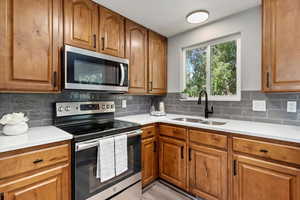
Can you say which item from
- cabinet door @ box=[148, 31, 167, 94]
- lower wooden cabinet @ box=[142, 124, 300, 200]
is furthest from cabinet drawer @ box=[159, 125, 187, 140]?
cabinet door @ box=[148, 31, 167, 94]

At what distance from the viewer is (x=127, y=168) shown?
165 cm

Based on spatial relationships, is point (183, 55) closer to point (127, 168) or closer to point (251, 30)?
point (251, 30)

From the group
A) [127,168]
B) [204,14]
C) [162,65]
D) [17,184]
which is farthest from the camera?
[162,65]

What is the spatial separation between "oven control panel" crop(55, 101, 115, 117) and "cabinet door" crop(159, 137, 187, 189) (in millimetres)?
865

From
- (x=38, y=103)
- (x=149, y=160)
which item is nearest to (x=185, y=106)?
(x=149, y=160)

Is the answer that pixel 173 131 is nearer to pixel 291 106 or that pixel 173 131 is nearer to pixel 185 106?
pixel 185 106

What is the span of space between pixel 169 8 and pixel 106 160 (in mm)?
1881

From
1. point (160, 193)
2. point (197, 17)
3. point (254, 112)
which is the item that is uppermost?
point (197, 17)

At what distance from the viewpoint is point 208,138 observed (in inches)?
65.9

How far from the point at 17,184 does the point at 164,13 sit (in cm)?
225

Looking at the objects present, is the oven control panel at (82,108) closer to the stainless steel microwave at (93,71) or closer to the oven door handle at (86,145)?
the stainless steel microwave at (93,71)

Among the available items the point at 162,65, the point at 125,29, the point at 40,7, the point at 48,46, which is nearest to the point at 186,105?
the point at 162,65

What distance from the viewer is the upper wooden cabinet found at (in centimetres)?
154

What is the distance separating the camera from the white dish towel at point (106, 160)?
4.57ft
